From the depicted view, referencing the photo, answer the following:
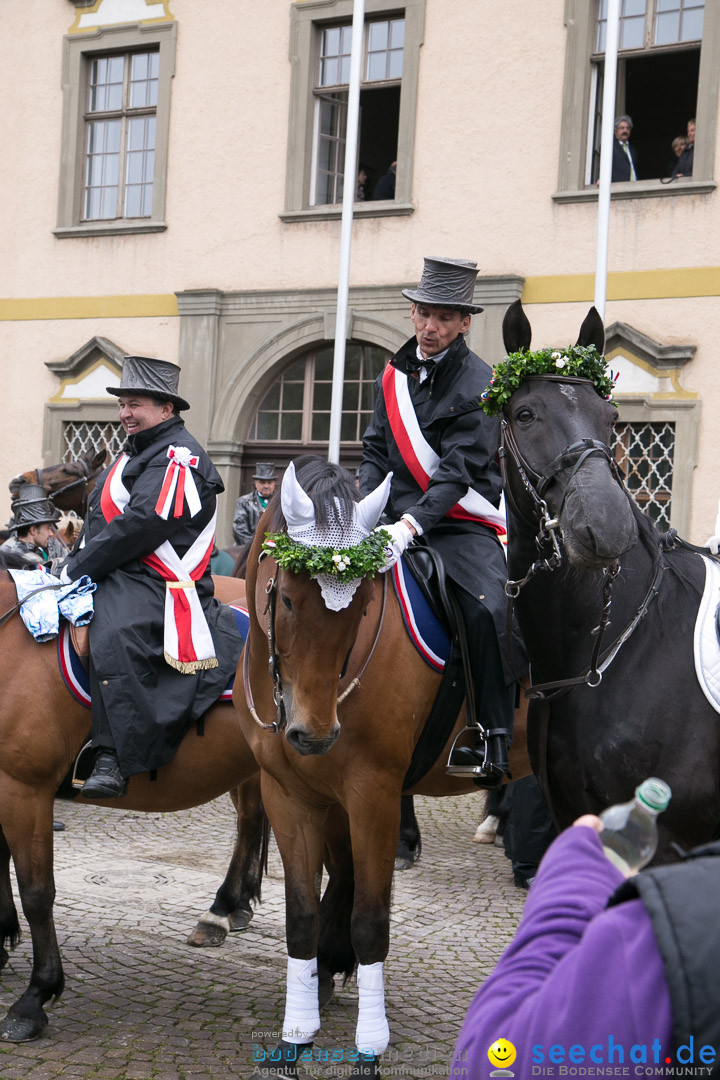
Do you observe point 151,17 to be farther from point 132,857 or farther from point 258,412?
point 132,857

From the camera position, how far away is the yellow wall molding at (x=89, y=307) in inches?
645

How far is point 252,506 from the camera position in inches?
540

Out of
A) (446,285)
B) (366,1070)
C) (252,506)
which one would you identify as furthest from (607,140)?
(366,1070)

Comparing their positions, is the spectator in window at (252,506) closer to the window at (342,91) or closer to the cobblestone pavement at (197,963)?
the window at (342,91)

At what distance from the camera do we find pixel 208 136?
15922 millimetres

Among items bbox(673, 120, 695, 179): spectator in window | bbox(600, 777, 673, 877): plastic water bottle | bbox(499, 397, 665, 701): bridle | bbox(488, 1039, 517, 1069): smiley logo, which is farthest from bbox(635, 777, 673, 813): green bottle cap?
bbox(673, 120, 695, 179): spectator in window

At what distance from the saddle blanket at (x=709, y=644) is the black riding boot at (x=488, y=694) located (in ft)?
2.88

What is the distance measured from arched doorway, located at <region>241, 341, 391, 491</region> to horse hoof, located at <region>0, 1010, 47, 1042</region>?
37.4ft

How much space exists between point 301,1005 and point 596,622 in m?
1.66

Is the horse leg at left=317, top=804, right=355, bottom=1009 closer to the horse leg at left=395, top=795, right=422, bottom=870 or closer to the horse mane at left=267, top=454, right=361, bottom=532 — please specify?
the horse mane at left=267, top=454, right=361, bottom=532

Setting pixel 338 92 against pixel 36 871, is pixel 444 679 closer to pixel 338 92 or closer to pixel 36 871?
pixel 36 871

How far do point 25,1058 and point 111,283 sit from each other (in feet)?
45.6

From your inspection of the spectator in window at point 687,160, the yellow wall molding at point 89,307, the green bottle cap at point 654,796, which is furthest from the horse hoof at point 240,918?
the yellow wall molding at point 89,307

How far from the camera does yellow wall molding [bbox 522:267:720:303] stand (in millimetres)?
13180
